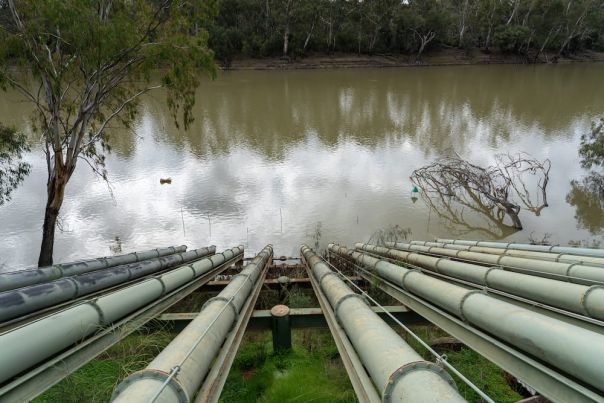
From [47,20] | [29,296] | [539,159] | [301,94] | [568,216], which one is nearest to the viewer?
[29,296]

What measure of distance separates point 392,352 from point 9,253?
10.4m

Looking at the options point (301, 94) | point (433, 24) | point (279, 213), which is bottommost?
point (279, 213)

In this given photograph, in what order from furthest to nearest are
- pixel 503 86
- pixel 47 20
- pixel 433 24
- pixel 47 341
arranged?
pixel 433 24
pixel 503 86
pixel 47 20
pixel 47 341

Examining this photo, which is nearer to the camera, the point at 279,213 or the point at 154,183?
the point at 279,213

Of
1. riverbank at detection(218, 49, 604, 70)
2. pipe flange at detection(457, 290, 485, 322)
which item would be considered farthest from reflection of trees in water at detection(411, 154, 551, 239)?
riverbank at detection(218, 49, 604, 70)

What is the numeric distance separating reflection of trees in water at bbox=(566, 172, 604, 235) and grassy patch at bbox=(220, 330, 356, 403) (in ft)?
32.0

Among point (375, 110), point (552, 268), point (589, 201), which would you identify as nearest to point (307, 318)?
point (552, 268)

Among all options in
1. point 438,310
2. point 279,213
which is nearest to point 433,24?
point 279,213

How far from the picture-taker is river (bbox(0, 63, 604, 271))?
9.99m

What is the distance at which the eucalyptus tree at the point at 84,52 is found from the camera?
7.14 m

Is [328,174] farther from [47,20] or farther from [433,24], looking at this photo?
[433,24]

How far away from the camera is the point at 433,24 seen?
139 ft

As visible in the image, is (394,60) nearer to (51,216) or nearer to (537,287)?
(51,216)

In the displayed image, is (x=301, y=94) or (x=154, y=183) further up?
(x=301, y=94)
